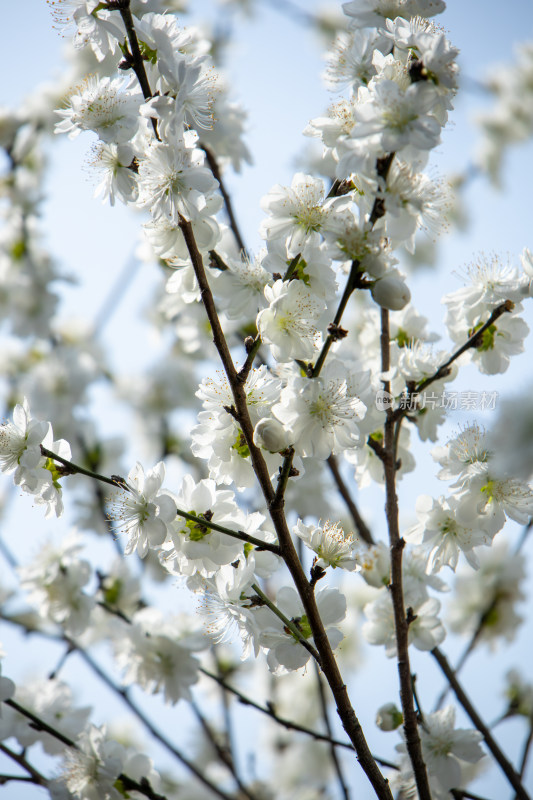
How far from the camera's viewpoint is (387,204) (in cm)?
116

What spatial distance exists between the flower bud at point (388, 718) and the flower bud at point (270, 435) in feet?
3.00

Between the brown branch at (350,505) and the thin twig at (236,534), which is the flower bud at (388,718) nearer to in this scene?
the brown branch at (350,505)

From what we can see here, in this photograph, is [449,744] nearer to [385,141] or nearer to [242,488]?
[242,488]

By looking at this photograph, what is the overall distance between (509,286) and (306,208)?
0.51 meters

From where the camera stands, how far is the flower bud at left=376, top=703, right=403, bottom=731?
1.69 meters

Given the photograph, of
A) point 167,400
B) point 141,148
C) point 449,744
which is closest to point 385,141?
point 141,148

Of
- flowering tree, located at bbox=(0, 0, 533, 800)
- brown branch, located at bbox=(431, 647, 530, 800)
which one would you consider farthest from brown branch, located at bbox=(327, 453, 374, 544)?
brown branch, located at bbox=(431, 647, 530, 800)

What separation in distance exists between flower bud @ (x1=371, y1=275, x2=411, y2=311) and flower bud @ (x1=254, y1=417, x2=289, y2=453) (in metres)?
0.31

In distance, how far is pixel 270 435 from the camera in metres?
1.18

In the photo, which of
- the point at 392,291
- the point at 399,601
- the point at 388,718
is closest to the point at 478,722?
the point at 388,718

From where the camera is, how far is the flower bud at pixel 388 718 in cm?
169

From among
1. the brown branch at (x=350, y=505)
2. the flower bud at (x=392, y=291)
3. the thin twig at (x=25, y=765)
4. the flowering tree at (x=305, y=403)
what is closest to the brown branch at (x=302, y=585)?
the flowering tree at (x=305, y=403)

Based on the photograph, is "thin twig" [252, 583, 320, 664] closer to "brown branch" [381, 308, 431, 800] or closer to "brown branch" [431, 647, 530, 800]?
"brown branch" [381, 308, 431, 800]

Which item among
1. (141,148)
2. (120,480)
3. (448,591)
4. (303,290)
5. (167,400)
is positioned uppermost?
(167,400)
